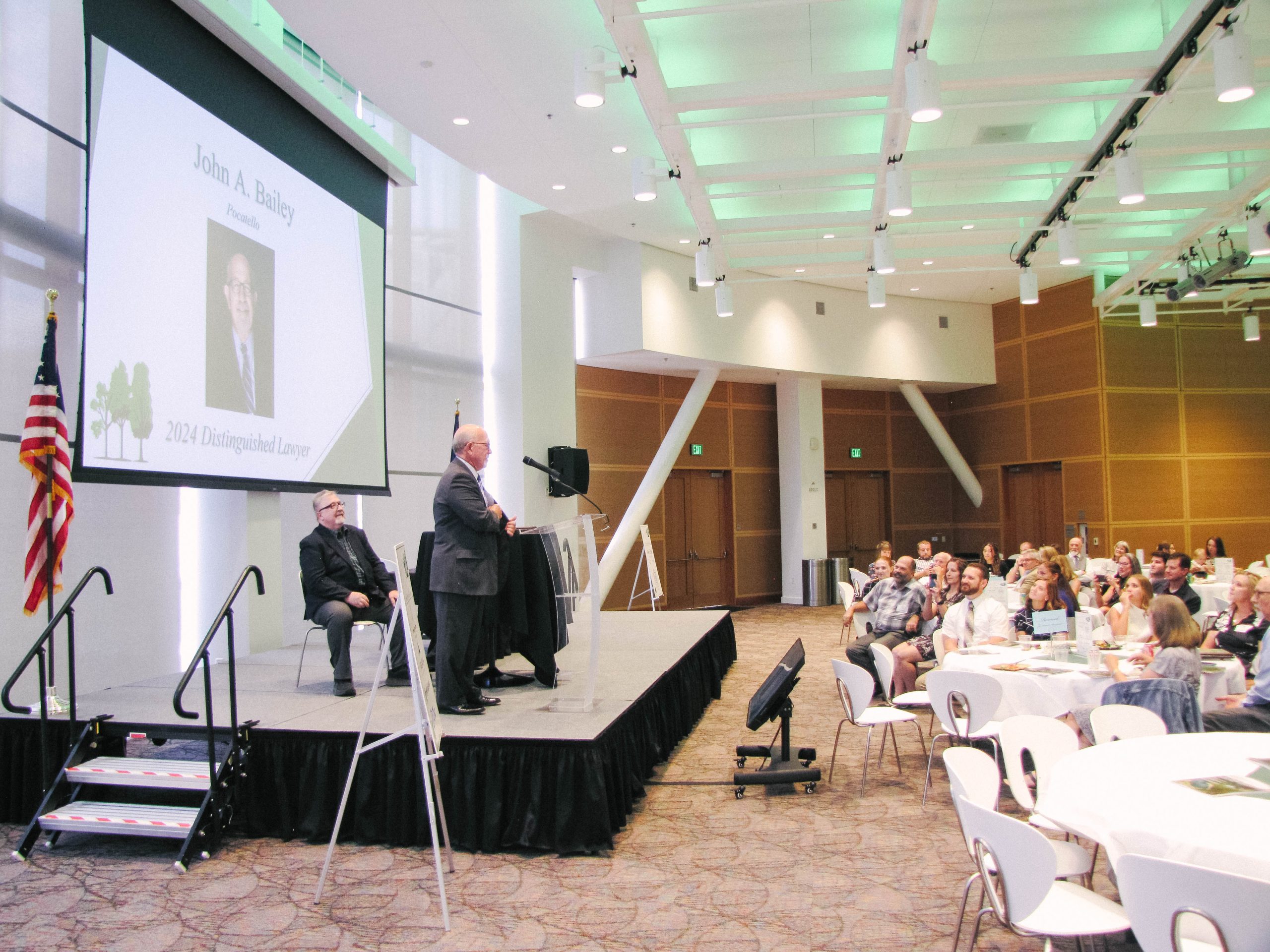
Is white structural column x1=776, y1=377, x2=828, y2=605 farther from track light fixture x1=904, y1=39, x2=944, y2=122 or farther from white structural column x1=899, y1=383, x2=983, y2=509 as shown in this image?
track light fixture x1=904, y1=39, x2=944, y2=122

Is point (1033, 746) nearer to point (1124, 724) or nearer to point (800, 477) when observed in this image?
point (1124, 724)

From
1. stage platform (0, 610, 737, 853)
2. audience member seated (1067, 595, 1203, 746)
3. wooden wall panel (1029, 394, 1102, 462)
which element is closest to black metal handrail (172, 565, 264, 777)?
stage platform (0, 610, 737, 853)

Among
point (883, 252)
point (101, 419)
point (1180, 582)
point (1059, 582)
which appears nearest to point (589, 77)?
point (101, 419)

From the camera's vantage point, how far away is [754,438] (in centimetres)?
1455

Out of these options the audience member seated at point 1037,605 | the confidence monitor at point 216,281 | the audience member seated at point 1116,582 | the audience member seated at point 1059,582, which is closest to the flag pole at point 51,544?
the confidence monitor at point 216,281

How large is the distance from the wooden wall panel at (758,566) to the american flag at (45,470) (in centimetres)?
1082

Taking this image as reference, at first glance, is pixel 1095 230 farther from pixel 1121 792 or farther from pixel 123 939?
pixel 123 939

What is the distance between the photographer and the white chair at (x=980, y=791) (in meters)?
2.59

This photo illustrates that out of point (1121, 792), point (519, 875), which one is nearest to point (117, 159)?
point (519, 875)

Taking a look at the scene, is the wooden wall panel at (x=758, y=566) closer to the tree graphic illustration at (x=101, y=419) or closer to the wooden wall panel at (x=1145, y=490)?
the wooden wall panel at (x=1145, y=490)

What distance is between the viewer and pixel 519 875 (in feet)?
11.4

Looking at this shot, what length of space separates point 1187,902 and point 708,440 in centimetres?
1215

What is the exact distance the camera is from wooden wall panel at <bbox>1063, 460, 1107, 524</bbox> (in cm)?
1295

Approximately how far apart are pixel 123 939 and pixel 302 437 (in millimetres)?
3747
